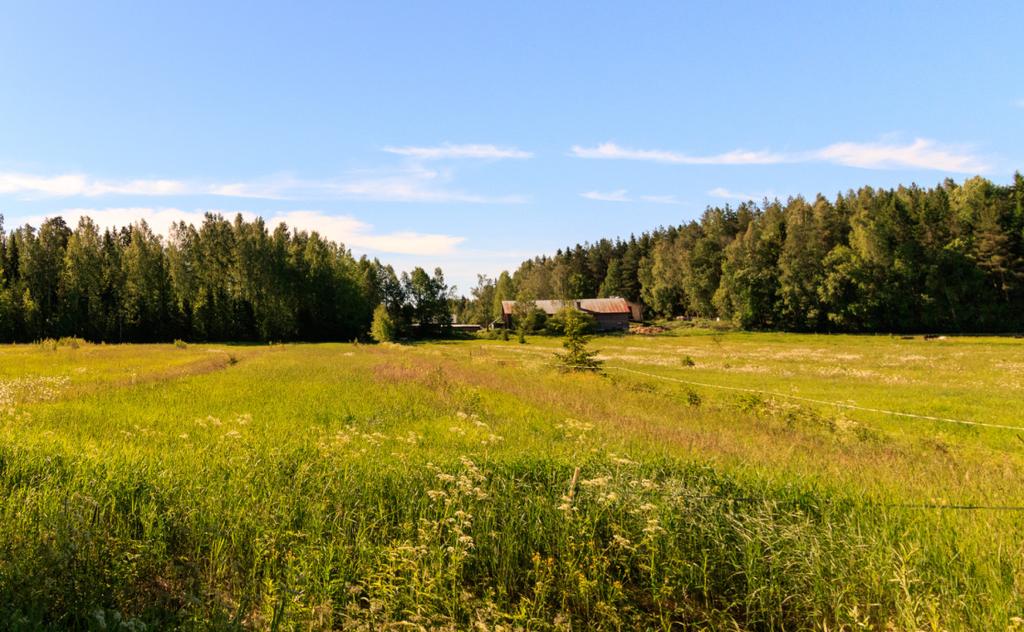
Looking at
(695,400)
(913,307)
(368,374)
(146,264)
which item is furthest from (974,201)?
(146,264)

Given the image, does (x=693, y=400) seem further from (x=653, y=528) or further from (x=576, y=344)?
(x=653, y=528)

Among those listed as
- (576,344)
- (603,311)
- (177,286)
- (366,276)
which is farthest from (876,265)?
(177,286)

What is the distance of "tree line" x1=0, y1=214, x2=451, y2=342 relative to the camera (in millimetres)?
69375

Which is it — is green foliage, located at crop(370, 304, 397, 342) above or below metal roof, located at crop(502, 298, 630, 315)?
below

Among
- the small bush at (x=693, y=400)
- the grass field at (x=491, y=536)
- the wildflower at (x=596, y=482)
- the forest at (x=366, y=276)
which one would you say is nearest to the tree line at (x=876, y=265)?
the forest at (x=366, y=276)

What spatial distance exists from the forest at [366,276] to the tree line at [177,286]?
0.21m

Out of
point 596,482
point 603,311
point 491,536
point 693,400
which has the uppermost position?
point 603,311

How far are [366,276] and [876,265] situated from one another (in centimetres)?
9438

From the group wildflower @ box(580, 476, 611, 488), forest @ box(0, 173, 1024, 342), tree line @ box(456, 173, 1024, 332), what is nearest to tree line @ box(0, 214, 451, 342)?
forest @ box(0, 173, 1024, 342)

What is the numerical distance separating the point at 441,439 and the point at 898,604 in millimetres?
8205

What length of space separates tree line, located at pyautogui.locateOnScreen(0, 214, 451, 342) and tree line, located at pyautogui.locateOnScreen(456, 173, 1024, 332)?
46.5 m

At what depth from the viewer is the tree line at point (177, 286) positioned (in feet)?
228

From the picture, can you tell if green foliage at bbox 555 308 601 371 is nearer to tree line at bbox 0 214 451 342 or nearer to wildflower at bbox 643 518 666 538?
wildflower at bbox 643 518 666 538

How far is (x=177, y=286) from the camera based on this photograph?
247 ft
